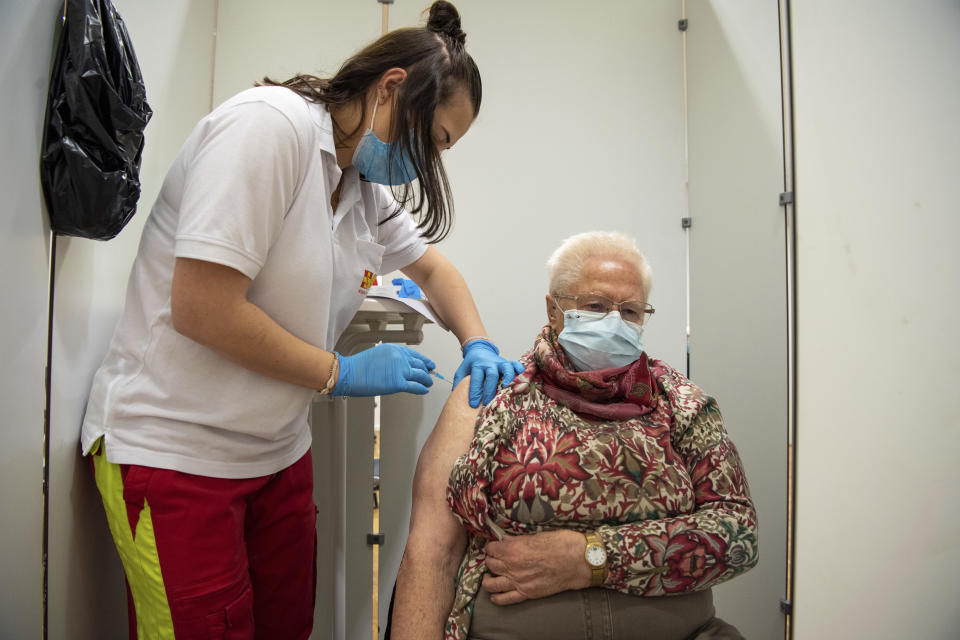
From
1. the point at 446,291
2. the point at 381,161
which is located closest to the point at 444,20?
the point at 381,161

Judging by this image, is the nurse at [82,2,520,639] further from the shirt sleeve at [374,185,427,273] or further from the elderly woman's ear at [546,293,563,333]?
the elderly woman's ear at [546,293,563,333]

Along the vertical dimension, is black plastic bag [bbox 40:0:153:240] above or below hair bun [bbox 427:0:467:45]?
below

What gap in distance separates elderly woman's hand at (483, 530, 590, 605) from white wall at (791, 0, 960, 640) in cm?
66

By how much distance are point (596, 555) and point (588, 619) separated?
0.14 metres

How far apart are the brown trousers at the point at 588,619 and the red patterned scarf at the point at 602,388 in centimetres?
38

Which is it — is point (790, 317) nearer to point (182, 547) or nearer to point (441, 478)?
point (441, 478)

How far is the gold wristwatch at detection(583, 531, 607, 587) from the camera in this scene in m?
1.05

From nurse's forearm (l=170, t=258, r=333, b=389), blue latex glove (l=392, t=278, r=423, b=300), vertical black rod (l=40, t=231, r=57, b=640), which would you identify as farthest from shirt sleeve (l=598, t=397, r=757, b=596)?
vertical black rod (l=40, t=231, r=57, b=640)

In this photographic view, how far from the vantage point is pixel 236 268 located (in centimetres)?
83

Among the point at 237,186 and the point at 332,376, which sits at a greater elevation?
the point at 237,186

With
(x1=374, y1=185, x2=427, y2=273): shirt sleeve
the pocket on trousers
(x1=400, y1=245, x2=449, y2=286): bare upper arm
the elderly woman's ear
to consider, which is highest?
(x1=374, y1=185, x2=427, y2=273): shirt sleeve

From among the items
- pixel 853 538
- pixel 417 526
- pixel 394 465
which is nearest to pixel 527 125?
pixel 394 465

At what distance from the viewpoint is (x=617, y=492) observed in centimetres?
111

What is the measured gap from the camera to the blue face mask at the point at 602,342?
1.24 meters
